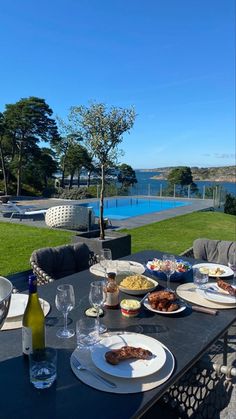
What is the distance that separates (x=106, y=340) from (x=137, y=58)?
14.2m

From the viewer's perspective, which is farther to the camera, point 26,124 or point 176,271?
point 26,124

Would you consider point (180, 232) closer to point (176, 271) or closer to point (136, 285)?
point (176, 271)

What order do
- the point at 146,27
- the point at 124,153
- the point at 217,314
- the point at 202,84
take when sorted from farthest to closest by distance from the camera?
the point at 202,84 → the point at 146,27 → the point at 124,153 → the point at 217,314

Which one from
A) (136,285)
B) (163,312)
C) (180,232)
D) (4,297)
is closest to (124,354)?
(163,312)

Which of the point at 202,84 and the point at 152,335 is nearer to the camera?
the point at 152,335

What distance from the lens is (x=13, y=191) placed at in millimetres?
20938

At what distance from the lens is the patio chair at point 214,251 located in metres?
3.31

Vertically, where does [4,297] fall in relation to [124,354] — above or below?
above

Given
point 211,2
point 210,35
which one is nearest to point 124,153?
point 211,2

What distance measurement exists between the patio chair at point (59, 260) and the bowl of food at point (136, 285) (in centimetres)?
82

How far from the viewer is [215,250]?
3463mm

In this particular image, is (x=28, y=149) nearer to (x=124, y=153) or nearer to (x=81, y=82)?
(x=81, y=82)

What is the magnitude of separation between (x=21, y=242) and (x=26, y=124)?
14507 millimetres

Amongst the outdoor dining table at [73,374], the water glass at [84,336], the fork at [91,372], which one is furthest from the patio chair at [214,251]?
the fork at [91,372]
